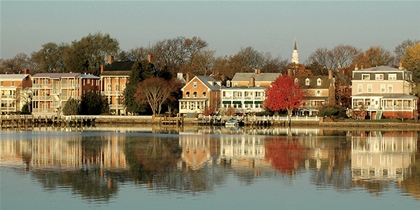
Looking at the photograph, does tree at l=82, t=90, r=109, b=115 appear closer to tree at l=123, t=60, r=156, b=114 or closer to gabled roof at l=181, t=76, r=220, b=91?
tree at l=123, t=60, r=156, b=114

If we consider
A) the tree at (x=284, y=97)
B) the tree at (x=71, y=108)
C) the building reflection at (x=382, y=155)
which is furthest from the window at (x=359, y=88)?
the tree at (x=71, y=108)

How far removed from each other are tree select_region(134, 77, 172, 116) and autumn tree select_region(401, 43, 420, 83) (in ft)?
99.6

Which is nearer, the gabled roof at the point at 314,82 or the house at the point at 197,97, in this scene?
the gabled roof at the point at 314,82

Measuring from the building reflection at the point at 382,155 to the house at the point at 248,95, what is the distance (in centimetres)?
2534

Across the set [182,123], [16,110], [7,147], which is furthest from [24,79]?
[7,147]

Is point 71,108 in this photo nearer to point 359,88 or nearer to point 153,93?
point 153,93

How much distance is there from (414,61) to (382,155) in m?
51.8

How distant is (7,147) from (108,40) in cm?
6054

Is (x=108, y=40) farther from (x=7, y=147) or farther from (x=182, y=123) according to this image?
(x=7, y=147)

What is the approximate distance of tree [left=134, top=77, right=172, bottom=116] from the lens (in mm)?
82688

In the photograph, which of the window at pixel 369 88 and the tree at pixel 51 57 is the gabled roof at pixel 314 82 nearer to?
the window at pixel 369 88

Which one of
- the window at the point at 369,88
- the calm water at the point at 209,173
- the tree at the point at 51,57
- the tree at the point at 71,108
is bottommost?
the calm water at the point at 209,173

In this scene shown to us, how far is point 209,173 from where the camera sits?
36.0 metres

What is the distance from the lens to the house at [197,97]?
89250 mm
